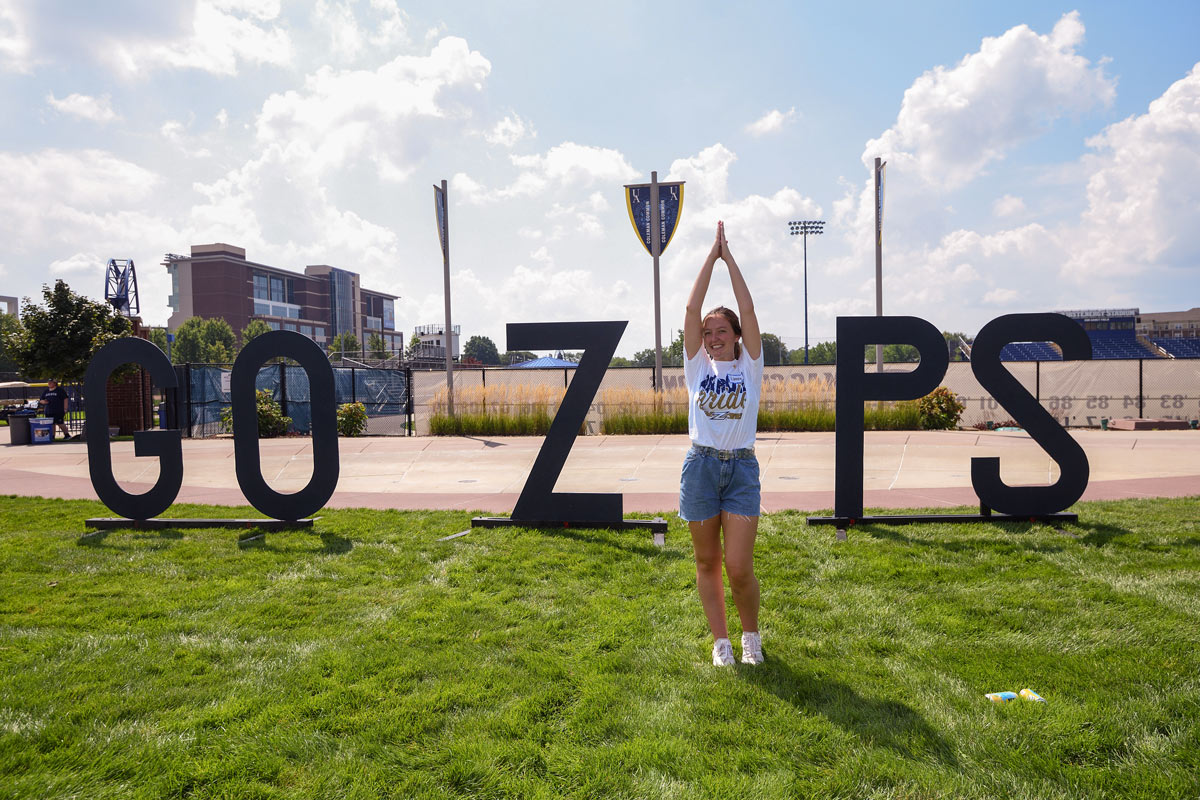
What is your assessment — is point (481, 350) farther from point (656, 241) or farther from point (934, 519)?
point (934, 519)

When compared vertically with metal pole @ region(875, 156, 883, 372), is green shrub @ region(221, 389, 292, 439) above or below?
below

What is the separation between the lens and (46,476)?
40.1ft

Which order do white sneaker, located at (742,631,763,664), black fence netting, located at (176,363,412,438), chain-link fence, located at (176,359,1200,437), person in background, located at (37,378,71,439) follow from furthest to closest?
person in background, located at (37,378,71,439)
black fence netting, located at (176,363,412,438)
chain-link fence, located at (176,359,1200,437)
white sneaker, located at (742,631,763,664)

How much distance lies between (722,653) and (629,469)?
7.77 meters

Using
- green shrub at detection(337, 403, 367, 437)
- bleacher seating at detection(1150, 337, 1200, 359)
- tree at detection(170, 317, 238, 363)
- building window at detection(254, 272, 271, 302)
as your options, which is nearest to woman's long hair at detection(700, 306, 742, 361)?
green shrub at detection(337, 403, 367, 437)

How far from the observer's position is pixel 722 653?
387cm

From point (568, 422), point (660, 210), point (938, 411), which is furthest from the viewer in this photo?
point (660, 210)

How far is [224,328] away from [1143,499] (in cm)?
9149

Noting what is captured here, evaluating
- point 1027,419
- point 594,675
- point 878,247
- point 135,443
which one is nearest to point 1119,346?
point 878,247

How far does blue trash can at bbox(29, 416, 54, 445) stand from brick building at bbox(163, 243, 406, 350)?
2909 inches

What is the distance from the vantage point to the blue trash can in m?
18.6

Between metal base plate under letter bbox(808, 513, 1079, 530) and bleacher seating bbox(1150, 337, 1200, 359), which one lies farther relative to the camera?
bleacher seating bbox(1150, 337, 1200, 359)

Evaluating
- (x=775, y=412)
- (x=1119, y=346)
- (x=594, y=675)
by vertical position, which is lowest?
(x=594, y=675)

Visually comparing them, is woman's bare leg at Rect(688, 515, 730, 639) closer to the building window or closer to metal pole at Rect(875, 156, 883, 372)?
metal pole at Rect(875, 156, 883, 372)
